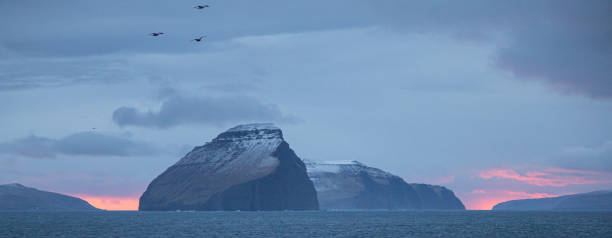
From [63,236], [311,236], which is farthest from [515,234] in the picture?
[63,236]

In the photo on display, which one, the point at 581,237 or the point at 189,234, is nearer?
the point at 581,237

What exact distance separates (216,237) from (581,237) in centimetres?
7027

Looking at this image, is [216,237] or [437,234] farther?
[437,234]

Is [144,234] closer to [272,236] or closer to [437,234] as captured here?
[272,236]

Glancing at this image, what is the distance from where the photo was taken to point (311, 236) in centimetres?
14825

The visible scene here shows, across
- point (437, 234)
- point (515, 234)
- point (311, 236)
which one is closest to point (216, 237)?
point (311, 236)

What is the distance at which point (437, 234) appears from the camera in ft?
504

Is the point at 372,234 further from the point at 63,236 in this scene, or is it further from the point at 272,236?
the point at 63,236

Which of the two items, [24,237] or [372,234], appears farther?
[372,234]

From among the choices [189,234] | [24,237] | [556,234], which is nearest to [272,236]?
[189,234]

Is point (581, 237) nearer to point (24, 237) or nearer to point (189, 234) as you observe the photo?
point (189, 234)

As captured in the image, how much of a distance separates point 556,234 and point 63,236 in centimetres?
9902

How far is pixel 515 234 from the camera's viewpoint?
15325 cm

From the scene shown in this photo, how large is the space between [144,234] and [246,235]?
21.8m
